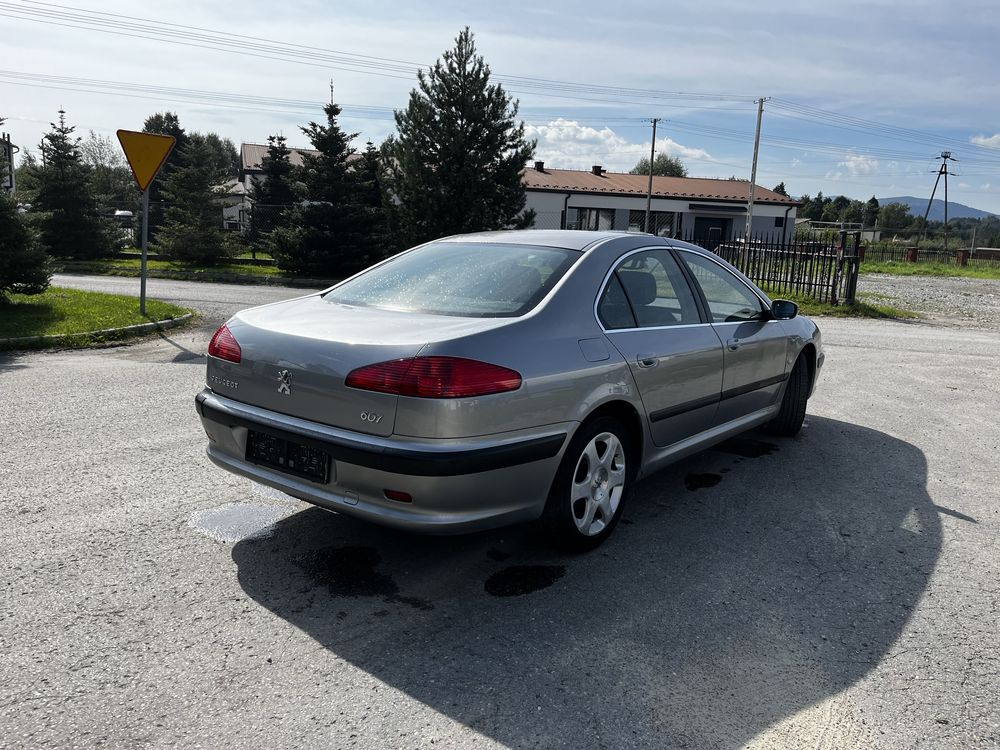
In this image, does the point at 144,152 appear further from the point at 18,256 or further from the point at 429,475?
the point at 429,475

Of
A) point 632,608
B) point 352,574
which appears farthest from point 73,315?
point 632,608

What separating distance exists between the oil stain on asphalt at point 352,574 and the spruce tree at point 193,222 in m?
20.8

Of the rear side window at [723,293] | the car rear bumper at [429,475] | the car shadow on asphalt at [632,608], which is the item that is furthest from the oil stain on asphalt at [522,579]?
the rear side window at [723,293]

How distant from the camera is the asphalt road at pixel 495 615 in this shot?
2.56 m

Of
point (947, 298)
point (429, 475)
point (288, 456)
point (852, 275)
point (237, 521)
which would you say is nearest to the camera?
point (429, 475)

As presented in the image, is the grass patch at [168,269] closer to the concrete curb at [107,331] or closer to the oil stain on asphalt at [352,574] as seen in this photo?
the concrete curb at [107,331]

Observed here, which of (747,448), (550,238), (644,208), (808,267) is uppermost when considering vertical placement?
(644,208)

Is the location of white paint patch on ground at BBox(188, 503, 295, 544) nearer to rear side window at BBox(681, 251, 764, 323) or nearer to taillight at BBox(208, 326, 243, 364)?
taillight at BBox(208, 326, 243, 364)

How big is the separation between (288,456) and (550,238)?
1941 mm

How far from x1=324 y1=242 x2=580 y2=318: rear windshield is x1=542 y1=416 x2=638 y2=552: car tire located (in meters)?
0.72

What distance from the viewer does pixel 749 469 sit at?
5.42 meters

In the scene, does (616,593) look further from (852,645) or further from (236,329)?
(236,329)

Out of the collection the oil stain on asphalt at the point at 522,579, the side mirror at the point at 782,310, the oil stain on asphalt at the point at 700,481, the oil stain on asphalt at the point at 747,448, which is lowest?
the oil stain on asphalt at the point at 522,579

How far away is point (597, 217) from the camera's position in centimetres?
4500
